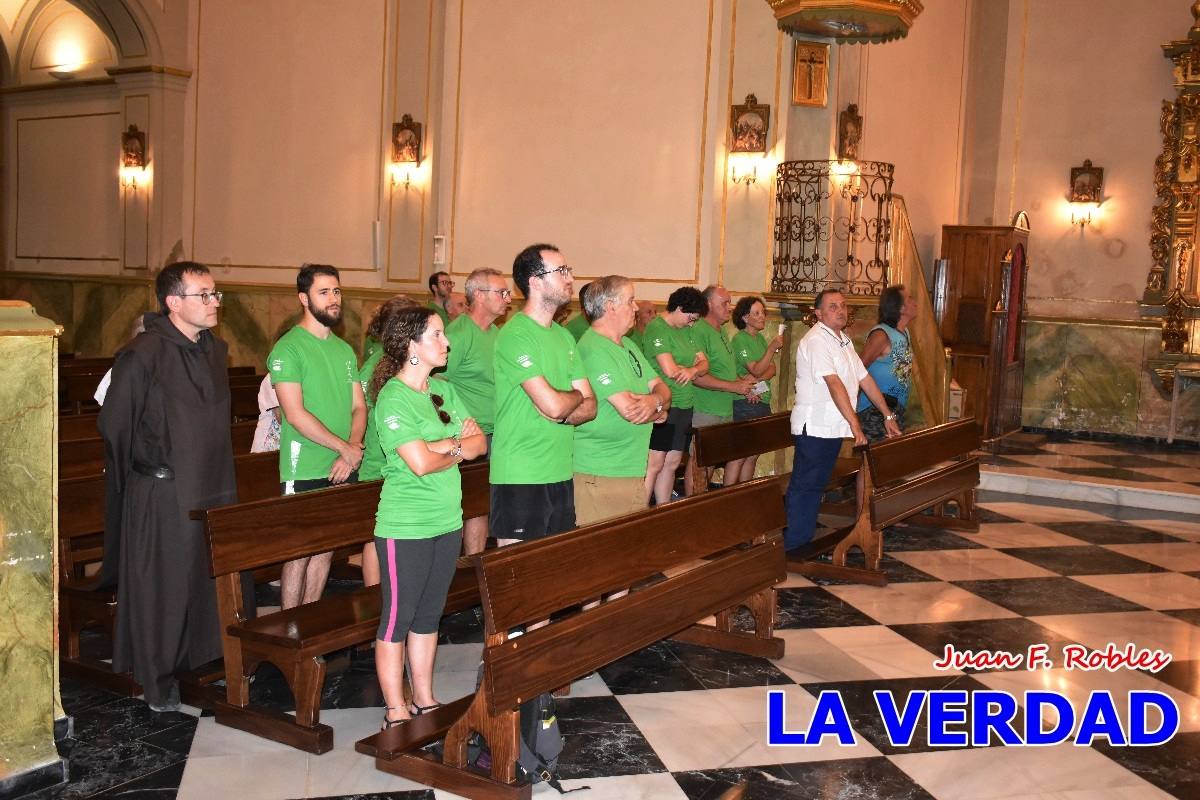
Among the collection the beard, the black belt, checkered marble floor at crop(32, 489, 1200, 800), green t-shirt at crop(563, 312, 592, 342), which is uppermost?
the beard

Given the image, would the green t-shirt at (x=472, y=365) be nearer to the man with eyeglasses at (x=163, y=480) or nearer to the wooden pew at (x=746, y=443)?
the wooden pew at (x=746, y=443)

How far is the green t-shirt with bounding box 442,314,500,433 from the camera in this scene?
18.9 ft

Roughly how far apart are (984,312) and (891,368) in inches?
219

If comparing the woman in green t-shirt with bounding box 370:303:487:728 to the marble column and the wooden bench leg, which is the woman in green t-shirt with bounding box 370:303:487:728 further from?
the marble column

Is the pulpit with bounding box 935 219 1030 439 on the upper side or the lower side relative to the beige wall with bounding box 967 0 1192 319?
lower

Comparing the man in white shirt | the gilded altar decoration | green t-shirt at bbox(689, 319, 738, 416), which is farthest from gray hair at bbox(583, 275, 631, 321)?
the gilded altar decoration

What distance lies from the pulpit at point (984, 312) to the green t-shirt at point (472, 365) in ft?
24.5

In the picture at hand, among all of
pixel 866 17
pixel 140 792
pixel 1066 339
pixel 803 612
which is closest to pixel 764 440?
pixel 803 612

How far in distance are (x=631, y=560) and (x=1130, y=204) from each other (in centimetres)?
1099

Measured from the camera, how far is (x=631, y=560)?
4.11m

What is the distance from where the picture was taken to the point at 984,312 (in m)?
12.6

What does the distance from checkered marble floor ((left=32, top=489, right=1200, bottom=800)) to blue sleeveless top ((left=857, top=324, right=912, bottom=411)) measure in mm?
1327

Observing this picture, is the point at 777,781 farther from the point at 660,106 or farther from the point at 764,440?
the point at 660,106

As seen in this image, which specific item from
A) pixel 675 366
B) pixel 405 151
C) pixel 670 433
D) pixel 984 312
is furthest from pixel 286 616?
pixel 984 312
